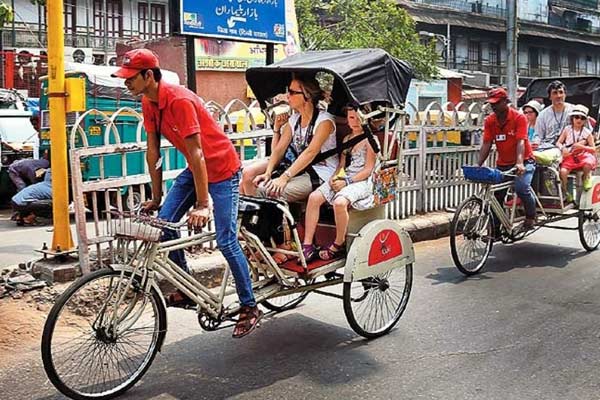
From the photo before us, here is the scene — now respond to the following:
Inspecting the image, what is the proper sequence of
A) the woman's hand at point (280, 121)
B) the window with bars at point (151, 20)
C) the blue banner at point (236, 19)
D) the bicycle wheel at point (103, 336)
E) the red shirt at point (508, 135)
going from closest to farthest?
the bicycle wheel at point (103, 336) < the woman's hand at point (280, 121) < the blue banner at point (236, 19) < the red shirt at point (508, 135) < the window with bars at point (151, 20)

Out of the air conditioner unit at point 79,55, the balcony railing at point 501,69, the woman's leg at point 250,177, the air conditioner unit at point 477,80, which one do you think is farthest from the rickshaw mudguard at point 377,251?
the balcony railing at point 501,69

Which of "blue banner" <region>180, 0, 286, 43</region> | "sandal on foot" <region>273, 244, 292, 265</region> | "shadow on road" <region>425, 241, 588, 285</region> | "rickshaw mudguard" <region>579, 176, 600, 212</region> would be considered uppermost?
"blue banner" <region>180, 0, 286, 43</region>

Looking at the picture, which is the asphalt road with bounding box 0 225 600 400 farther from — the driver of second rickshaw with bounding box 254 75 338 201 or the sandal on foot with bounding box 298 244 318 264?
the driver of second rickshaw with bounding box 254 75 338 201

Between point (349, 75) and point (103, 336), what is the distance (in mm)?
2488

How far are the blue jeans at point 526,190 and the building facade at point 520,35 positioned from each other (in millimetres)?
29810

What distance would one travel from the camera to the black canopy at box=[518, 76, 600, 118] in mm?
10133

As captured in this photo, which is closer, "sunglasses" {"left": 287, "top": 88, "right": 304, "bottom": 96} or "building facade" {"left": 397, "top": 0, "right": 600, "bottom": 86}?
"sunglasses" {"left": 287, "top": 88, "right": 304, "bottom": 96}

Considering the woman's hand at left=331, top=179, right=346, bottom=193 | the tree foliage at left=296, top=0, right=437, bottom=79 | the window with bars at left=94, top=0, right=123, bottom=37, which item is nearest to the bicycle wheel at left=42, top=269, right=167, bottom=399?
the woman's hand at left=331, top=179, right=346, bottom=193

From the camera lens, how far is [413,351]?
507 centimetres

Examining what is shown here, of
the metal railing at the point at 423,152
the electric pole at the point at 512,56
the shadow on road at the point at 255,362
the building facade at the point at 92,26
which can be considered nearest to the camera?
the shadow on road at the point at 255,362

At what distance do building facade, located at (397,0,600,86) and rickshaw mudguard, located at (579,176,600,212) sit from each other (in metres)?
29.1

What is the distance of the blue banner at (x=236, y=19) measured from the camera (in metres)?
7.48

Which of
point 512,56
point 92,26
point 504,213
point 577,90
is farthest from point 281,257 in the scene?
point 92,26

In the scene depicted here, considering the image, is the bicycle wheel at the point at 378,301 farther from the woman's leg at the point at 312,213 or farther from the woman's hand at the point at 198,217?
the woman's hand at the point at 198,217
